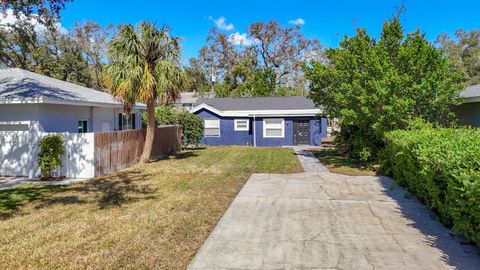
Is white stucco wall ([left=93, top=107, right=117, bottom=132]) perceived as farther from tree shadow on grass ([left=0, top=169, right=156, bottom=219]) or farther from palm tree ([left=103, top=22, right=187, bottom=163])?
tree shadow on grass ([left=0, top=169, right=156, bottom=219])

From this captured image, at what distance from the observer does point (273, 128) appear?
981 inches

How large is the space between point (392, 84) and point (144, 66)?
355 inches

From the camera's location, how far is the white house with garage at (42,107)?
11.8 metres

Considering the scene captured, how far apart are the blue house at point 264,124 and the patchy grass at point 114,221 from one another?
44.7 ft

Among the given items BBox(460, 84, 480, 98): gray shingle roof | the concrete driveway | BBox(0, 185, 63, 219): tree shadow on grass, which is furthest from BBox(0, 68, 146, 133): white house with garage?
BBox(460, 84, 480, 98): gray shingle roof

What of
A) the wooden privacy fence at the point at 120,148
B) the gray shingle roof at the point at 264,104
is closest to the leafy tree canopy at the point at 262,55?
the gray shingle roof at the point at 264,104

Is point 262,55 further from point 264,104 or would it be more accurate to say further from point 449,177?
point 449,177

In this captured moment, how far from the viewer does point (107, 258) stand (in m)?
4.68

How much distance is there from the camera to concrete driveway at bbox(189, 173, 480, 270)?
4.54m

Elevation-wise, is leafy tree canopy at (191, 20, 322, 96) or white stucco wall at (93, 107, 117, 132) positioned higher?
leafy tree canopy at (191, 20, 322, 96)

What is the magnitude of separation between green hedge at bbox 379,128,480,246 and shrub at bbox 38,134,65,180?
1026 cm

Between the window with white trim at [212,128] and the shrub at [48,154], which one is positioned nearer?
the shrub at [48,154]

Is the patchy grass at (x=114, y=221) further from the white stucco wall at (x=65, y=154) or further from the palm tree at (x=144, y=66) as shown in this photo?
the palm tree at (x=144, y=66)

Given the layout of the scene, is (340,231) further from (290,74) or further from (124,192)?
(290,74)
